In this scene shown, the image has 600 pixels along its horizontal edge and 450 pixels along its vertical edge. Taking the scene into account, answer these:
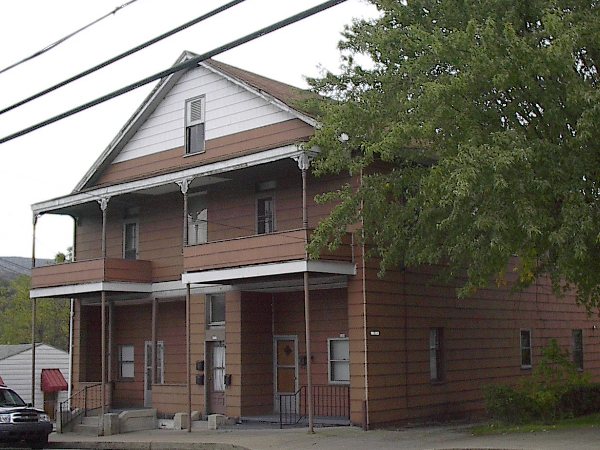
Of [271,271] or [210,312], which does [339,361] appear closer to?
[271,271]

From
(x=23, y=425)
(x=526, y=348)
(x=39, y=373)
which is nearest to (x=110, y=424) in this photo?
(x=23, y=425)

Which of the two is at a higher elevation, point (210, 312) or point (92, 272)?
point (92, 272)

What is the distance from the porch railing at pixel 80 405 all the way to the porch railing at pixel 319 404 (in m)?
6.58

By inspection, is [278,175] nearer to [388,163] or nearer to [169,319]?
[388,163]

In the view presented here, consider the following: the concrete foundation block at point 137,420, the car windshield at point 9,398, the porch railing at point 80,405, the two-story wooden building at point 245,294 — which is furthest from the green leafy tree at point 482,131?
the porch railing at point 80,405

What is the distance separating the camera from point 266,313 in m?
25.2

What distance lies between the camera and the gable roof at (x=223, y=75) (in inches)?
938

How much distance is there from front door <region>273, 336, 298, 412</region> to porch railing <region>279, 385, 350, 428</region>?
10.9 inches

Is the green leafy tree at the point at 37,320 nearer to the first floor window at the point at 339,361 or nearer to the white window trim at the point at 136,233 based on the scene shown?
the white window trim at the point at 136,233

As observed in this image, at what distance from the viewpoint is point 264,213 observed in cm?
2488

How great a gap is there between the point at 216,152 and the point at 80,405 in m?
9.50

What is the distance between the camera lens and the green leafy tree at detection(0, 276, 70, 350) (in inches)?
2121

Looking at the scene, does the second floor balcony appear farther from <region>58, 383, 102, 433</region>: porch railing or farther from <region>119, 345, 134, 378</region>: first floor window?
<region>58, 383, 102, 433</region>: porch railing

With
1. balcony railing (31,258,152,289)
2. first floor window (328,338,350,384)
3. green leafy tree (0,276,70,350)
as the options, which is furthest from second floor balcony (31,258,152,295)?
green leafy tree (0,276,70,350)
